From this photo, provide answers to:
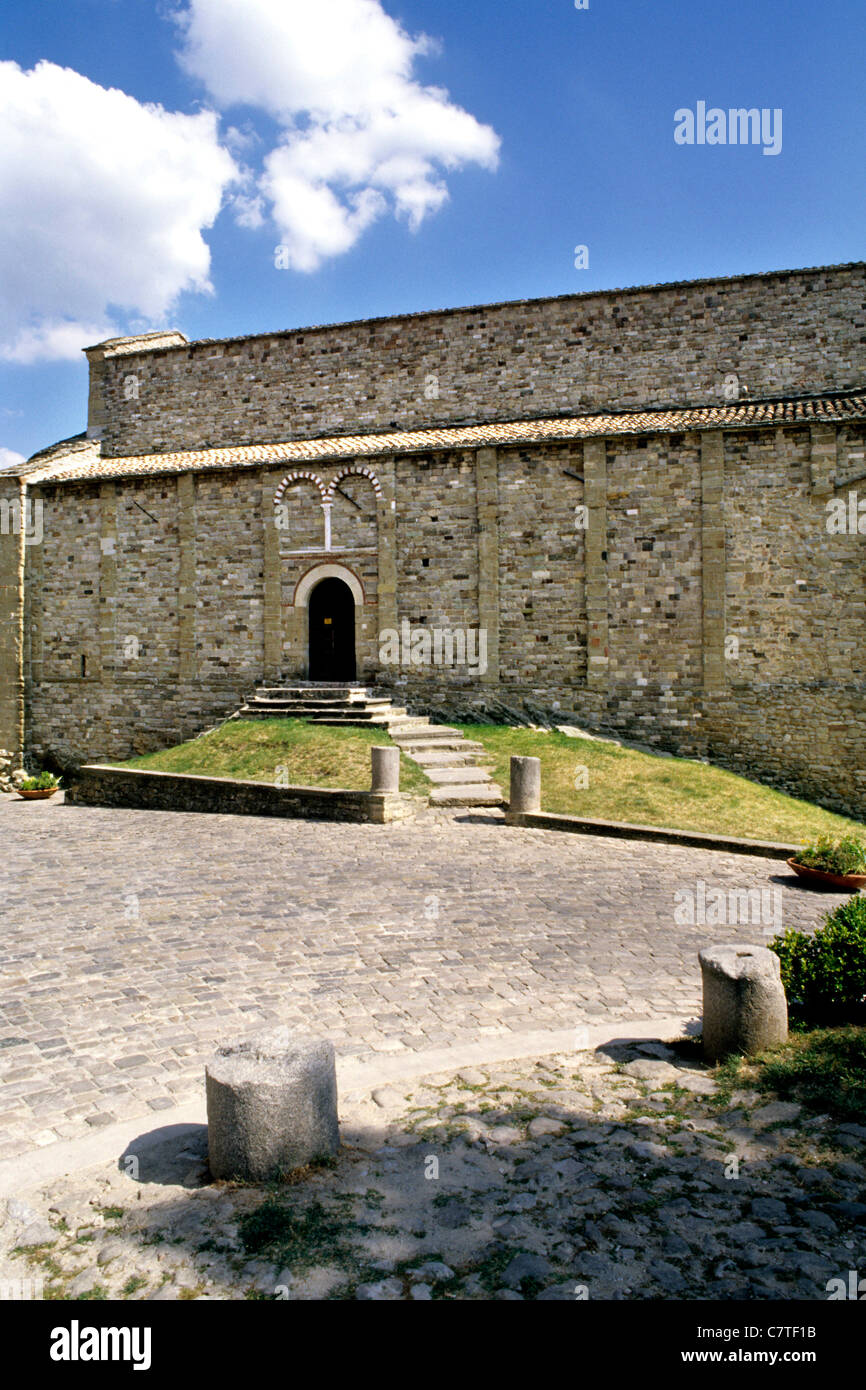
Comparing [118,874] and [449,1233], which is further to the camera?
[118,874]

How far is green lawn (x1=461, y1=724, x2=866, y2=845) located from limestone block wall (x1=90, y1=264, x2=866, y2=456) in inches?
374

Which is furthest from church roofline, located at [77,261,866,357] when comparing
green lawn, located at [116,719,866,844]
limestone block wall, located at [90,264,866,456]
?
green lawn, located at [116,719,866,844]

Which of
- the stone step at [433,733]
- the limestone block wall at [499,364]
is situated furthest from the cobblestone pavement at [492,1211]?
the limestone block wall at [499,364]

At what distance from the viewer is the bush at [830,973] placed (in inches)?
193

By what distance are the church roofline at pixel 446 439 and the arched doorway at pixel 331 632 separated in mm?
3360

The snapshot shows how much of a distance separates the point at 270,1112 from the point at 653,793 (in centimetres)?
1112

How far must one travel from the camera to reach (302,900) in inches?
322

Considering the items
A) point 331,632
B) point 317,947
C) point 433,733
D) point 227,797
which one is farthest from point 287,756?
point 317,947

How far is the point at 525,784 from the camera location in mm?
12297

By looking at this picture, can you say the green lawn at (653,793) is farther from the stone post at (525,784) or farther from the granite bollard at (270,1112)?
the granite bollard at (270,1112)

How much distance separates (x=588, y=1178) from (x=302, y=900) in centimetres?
519

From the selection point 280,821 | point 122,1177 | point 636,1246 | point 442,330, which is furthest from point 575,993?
point 442,330

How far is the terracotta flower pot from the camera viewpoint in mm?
8859
